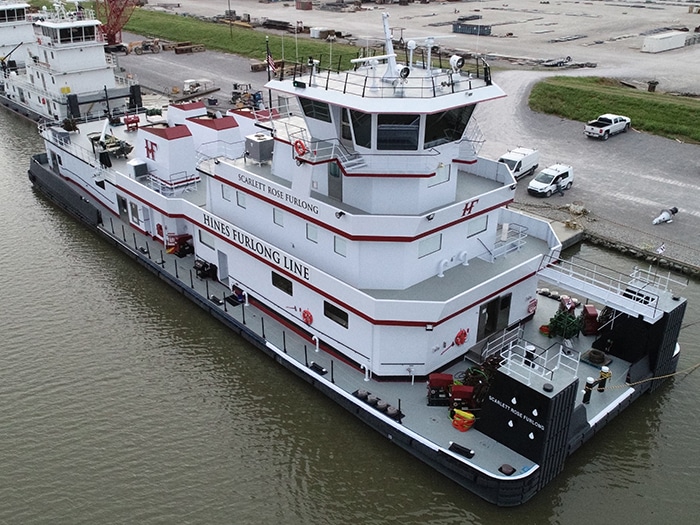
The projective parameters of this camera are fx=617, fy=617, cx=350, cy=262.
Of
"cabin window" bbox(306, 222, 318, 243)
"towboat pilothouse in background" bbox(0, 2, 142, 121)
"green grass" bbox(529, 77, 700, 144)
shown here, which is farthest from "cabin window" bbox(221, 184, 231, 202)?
"green grass" bbox(529, 77, 700, 144)

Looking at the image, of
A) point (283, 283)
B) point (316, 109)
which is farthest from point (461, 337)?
point (316, 109)

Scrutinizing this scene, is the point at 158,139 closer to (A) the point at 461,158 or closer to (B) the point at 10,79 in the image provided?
(A) the point at 461,158

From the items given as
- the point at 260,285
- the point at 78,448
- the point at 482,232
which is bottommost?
the point at 78,448

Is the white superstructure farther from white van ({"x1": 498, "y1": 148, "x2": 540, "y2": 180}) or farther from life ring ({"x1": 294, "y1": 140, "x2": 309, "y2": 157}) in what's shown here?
Answer: white van ({"x1": 498, "y1": 148, "x2": 540, "y2": 180})

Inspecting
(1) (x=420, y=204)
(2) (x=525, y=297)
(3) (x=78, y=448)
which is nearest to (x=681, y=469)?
(2) (x=525, y=297)

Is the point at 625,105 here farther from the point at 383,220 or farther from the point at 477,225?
the point at 383,220

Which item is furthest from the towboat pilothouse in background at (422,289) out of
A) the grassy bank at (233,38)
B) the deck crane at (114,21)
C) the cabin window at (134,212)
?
the deck crane at (114,21)

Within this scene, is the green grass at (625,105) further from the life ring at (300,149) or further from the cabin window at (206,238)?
the life ring at (300,149)
